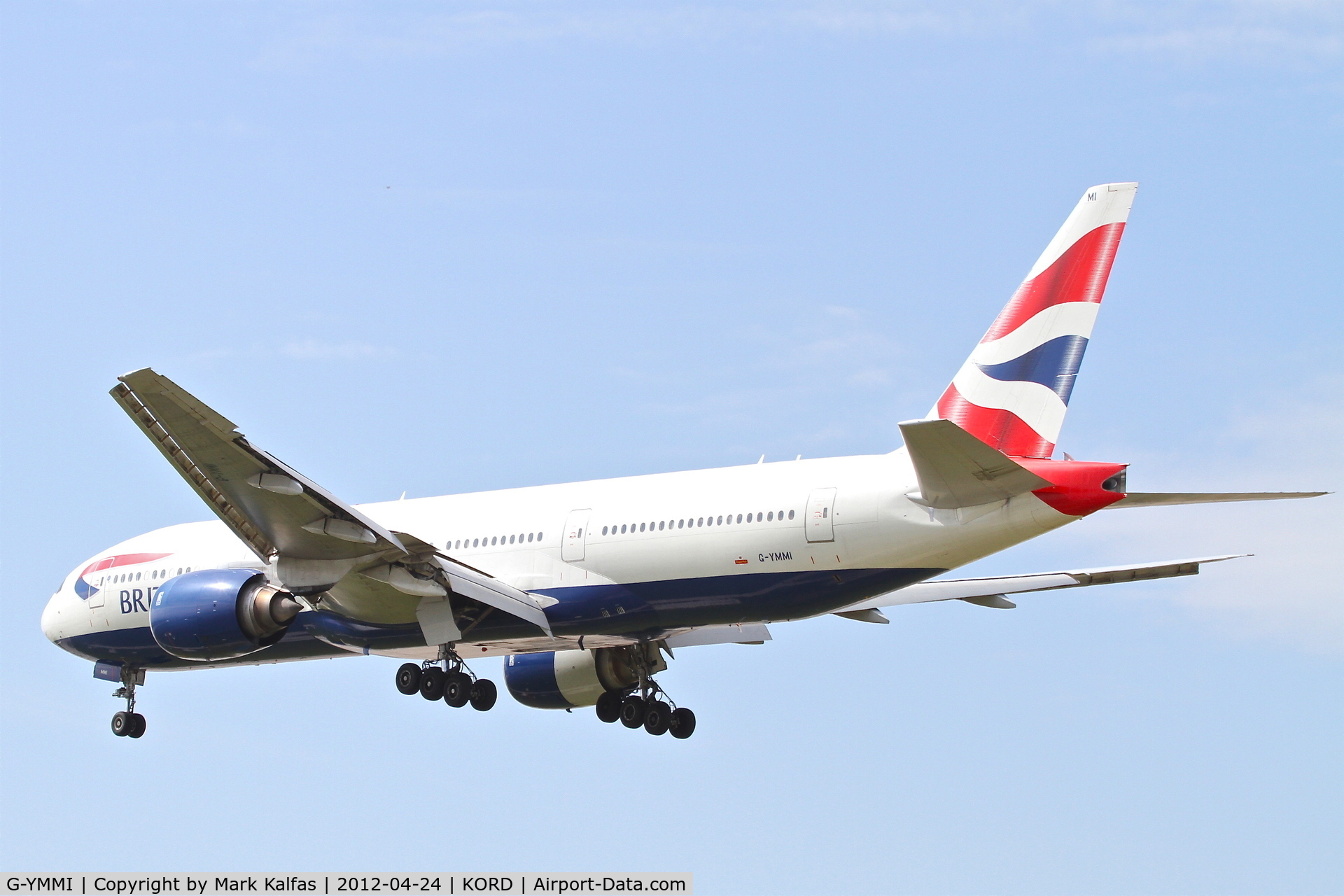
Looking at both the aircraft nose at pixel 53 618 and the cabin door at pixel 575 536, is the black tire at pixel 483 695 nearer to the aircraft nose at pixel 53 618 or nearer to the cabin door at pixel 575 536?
the cabin door at pixel 575 536

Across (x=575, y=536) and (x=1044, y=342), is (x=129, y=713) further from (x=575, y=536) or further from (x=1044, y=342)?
(x=1044, y=342)

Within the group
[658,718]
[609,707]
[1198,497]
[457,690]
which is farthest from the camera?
[609,707]

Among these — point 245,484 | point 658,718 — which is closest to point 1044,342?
point 658,718

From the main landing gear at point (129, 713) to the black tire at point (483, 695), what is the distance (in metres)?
7.62

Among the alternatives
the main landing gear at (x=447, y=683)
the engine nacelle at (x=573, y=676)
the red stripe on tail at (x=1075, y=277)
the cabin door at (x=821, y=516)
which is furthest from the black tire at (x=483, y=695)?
the red stripe on tail at (x=1075, y=277)

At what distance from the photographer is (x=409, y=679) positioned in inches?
1082

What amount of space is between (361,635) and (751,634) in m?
7.03

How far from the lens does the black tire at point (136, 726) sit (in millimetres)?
31750

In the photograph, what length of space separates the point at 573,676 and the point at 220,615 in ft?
21.7

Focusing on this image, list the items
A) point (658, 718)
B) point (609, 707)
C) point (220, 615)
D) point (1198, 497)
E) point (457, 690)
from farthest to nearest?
point (609, 707) < point (658, 718) < point (457, 690) < point (220, 615) < point (1198, 497)

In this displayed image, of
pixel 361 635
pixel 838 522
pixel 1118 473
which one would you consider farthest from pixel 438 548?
pixel 1118 473

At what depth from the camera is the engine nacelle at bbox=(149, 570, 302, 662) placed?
88.4ft

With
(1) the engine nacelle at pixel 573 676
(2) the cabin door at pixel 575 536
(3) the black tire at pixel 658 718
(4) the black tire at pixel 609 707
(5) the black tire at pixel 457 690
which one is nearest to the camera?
(2) the cabin door at pixel 575 536

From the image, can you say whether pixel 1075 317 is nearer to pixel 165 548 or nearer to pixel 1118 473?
pixel 1118 473
